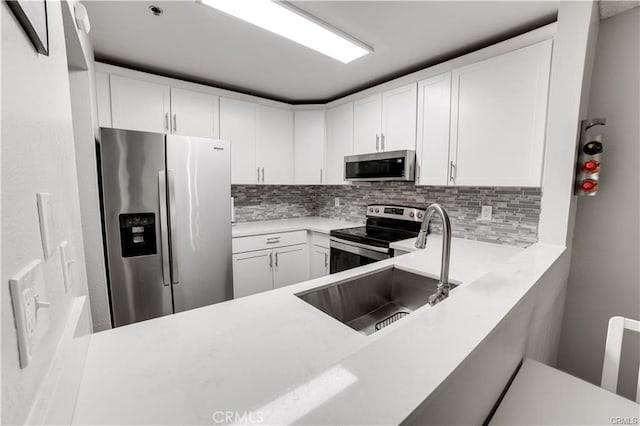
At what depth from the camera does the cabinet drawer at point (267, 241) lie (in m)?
2.66

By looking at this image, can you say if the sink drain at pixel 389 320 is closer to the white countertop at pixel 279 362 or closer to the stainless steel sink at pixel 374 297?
the stainless steel sink at pixel 374 297

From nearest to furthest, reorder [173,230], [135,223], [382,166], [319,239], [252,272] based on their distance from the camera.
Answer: [135,223] < [173,230] < [382,166] < [252,272] < [319,239]

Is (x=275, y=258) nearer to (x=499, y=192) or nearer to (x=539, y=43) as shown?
(x=499, y=192)

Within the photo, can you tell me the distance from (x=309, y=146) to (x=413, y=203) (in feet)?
4.54

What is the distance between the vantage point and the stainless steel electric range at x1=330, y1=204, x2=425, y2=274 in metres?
2.35

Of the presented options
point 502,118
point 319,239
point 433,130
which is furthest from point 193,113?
point 502,118

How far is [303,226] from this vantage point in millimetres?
3129

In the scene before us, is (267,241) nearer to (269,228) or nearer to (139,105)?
(269,228)

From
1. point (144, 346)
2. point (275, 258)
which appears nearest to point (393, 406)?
point (144, 346)

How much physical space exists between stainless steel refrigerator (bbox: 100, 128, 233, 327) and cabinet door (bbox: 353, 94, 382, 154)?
1.35 m

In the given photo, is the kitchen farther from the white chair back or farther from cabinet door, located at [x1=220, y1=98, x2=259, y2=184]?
the white chair back

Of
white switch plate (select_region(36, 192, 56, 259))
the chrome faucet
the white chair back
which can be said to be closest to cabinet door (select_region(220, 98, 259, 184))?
the chrome faucet

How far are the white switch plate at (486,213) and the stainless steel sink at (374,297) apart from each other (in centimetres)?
103

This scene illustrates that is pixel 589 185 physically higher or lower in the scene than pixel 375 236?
higher
